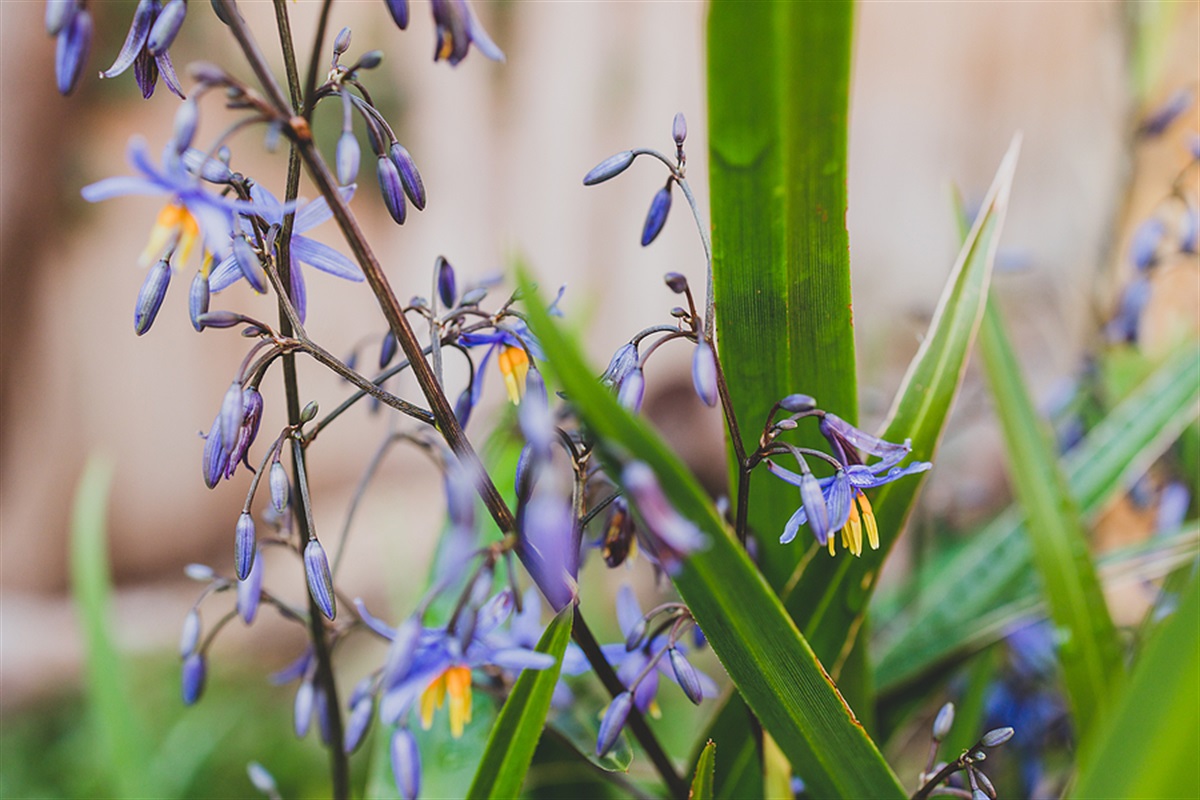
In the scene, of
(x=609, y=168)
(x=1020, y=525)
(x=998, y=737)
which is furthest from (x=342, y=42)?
(x=1020, y=525)

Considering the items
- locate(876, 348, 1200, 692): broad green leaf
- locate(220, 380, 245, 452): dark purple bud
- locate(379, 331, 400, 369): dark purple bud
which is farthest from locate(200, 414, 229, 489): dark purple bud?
locate(876, 348, 1200, 692): broad green leaf

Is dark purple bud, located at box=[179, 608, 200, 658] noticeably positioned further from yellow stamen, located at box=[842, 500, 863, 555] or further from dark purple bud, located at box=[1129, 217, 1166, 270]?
dark purple bud, located at box=[1129, 217, 1166, 270]

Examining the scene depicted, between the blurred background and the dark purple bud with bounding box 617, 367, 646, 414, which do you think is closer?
the dark purple bud with bounding box 617, 367, 646, 414

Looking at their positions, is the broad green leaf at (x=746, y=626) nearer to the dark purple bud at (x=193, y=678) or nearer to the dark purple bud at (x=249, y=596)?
the dark purple bud at (x=249, y=596)

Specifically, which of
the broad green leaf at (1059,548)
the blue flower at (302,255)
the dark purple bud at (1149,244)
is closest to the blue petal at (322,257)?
the blue flower at (302,255)

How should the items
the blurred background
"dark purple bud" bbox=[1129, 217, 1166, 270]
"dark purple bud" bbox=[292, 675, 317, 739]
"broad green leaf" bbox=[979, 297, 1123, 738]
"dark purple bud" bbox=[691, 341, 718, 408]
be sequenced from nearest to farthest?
"dark purple bud" bbox=[691, 341, 718, 408] → "dark purple bud" bbox=[292, 675, 317, 739] → "broad green leaf" bbox=[979, 297, 1123, 738] → "dark purple bud" bbox=[1129, 217, 1166, 270] → the blurred background

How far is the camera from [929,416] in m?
0.45

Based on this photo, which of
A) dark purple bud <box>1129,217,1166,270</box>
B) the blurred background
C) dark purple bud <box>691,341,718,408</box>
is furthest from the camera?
the blurred background

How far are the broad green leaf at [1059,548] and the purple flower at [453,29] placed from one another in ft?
1.56

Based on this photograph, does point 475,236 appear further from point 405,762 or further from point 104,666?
point 405,762

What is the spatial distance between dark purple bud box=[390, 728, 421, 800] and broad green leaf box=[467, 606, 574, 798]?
3 centimetres

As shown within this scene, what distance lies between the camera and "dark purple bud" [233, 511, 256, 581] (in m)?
0.38

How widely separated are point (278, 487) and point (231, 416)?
0.04m

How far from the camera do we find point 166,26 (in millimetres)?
309
